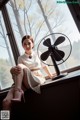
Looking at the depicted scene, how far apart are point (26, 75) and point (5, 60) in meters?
1.09

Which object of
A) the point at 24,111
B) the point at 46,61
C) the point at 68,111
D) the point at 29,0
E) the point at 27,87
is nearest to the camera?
the point at 68,111

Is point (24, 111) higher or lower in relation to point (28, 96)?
lower

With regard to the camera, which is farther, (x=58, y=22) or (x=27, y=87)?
(x=58, y=22)

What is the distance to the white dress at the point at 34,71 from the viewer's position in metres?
1.81

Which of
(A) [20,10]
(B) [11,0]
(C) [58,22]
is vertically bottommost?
(C) [58,22]

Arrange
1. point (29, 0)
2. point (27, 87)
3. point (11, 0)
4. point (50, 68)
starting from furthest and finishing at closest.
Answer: point (11, 0), point (29, 0), point (50, 68), point (27, 87)

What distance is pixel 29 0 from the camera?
8.31 ft

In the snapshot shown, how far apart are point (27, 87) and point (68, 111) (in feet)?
1.68

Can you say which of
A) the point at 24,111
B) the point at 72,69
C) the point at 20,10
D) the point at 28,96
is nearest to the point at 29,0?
the point at 20,10

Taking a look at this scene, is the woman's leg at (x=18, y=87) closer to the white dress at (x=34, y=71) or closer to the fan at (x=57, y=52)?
the white dress at (x=34, y=71)

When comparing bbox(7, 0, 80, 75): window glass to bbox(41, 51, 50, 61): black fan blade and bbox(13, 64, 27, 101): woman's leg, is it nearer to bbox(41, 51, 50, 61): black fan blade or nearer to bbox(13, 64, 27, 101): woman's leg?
bbox(41, 51, 50, 61): black fan blade

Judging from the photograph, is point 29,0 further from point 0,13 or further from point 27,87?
point 27,87

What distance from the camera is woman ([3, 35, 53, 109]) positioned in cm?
166

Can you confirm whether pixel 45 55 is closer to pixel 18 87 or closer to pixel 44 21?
pixel 18 87
